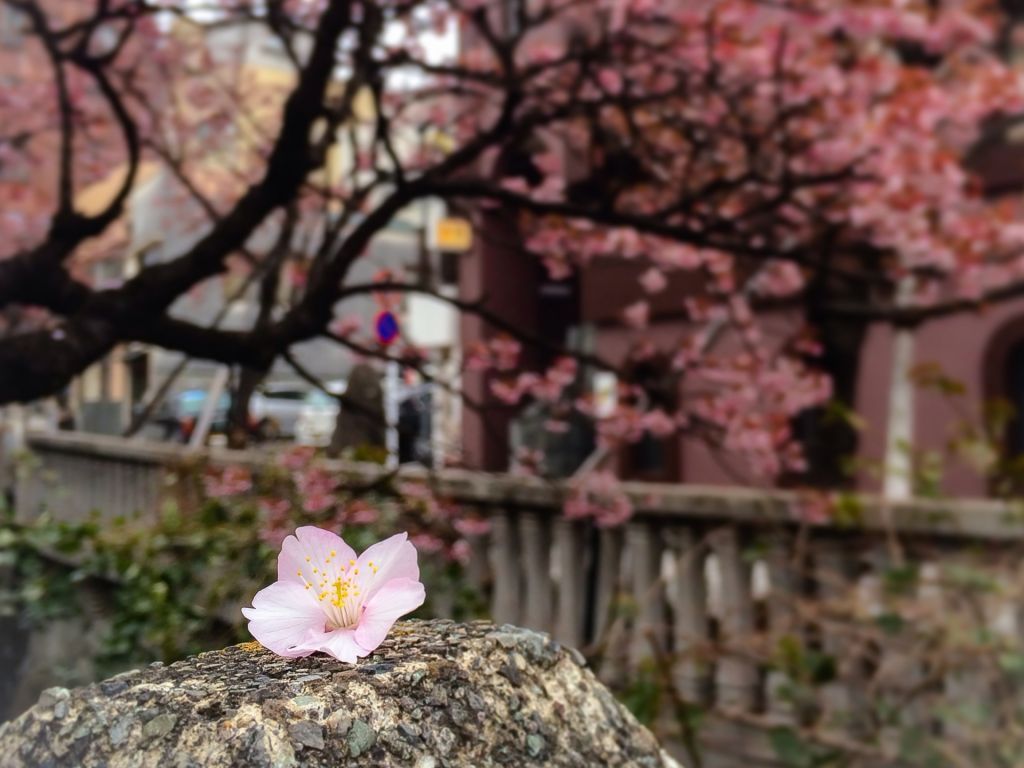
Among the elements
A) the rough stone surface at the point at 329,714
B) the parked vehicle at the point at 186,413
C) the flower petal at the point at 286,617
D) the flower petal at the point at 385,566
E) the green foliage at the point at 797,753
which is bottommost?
the green foliage at the point at 797,753

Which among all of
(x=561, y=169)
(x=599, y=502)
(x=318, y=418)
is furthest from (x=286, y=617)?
(x=561, y=169)

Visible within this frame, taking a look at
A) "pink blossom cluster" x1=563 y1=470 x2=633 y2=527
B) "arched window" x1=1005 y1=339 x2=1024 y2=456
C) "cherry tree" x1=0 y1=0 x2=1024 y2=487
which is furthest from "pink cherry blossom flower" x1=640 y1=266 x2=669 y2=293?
"arched window" x1=1005 y1=339 x2=1024 y2=456

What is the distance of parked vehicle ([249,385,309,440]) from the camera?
166cm

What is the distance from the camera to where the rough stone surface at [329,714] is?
467 millimetres

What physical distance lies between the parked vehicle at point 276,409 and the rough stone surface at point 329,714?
1110 millimetres

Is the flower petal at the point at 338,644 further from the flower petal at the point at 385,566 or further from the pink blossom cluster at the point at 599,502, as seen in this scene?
the pink blossom cluster at the point at 599,502

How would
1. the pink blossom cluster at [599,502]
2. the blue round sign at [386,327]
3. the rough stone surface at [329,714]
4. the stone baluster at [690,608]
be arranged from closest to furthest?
the rough stone surface at [329,714]
the blue round sign at [386,327]
the pink blossom cluster at [599,502]
the stone baluster at [690,608]

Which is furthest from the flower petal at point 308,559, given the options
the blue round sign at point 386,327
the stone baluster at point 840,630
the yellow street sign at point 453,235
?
the stone baluster at point 840,630

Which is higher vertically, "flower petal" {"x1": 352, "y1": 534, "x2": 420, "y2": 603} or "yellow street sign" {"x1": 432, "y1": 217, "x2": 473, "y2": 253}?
"yellow street sign" {"x1": 432, "y1": 217, "x2": 473, "y2": 253}

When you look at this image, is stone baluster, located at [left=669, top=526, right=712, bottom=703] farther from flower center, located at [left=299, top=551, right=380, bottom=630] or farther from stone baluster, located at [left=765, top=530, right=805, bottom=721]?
flower center, located at [left=299, top=551, right=380, bottom=630]

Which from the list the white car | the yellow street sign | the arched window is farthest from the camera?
the arched window

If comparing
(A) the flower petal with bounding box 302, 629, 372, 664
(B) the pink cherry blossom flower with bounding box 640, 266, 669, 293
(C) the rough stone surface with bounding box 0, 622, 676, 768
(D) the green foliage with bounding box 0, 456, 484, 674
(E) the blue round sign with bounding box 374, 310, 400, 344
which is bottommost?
(D) the green foliage with bounding box 0, 456, 484, 674

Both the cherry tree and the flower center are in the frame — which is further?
the cherry tree

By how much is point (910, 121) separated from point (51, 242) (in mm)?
3988
